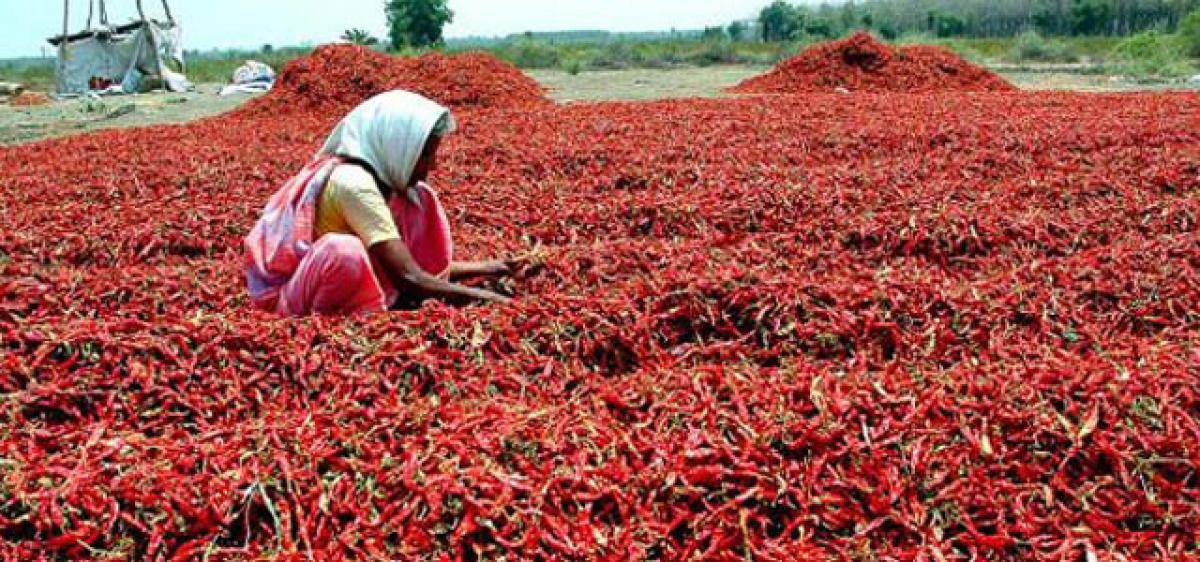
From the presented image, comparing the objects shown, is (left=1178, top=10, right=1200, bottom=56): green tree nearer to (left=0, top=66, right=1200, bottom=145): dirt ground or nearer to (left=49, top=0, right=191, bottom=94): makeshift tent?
(left=0, top=66, right=1200, bottom=145): dirt ground

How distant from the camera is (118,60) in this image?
26.7 meters

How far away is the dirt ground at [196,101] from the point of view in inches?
640

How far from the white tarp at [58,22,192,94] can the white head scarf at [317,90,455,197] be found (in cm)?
2507

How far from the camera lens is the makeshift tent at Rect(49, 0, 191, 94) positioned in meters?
26.5

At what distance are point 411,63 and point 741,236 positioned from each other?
12.1 metres

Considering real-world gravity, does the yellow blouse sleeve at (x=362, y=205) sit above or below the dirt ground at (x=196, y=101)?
below

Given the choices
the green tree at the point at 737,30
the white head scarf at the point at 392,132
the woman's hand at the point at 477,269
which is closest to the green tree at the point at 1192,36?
the woman's hand at the point at 477,269

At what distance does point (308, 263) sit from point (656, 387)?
164 centimetres

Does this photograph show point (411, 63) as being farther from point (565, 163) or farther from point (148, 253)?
point (148, 253)

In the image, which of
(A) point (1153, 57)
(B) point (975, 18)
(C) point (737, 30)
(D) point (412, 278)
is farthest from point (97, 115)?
(C) point (737, 30)

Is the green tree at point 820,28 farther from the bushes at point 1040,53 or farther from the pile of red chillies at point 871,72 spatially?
the pile of red chillies at point 871,72

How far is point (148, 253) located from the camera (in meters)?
6.35

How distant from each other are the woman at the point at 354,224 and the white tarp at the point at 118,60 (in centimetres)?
2495

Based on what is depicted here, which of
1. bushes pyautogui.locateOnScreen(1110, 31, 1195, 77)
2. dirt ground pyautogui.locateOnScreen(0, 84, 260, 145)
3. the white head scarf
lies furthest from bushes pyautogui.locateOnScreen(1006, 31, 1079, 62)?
the white head scarf
